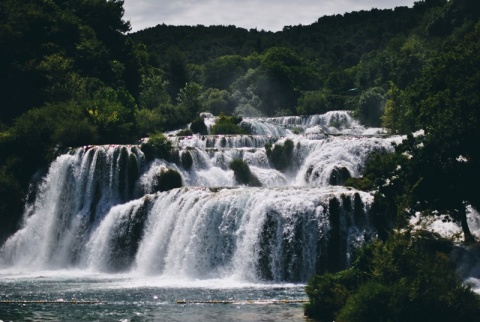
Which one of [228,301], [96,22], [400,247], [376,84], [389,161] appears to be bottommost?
[228,301]

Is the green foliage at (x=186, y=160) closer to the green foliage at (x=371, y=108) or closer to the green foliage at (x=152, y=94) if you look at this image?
the green foliage at (x=152, y=94)

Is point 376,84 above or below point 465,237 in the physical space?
above

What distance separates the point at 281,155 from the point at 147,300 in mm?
27318

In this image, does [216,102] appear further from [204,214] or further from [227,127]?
[204,214]

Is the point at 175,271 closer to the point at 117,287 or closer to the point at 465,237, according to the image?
the point at 117,287

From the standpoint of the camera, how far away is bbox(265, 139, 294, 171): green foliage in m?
62.8

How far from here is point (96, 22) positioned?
102m

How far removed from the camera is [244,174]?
60344 mm

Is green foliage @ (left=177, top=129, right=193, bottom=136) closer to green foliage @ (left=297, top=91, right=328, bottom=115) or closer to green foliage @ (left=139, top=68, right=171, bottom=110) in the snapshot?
green foliage @ (left=139, top=68, right=171, bottom=110)

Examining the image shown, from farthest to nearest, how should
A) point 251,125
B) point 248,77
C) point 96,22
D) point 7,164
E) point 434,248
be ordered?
point 248,77, point 96,22, point 251,125, point 7,164, point 434,248

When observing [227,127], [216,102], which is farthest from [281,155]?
[216,102]

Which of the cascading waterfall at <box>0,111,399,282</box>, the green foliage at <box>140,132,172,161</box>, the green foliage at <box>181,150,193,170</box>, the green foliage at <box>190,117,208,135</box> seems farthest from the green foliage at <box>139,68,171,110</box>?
the green foliage at <box>140,132,172,161</box>

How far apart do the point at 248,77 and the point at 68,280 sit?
3292 inches

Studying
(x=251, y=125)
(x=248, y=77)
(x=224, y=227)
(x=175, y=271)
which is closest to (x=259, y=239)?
(x=224, y=227)
